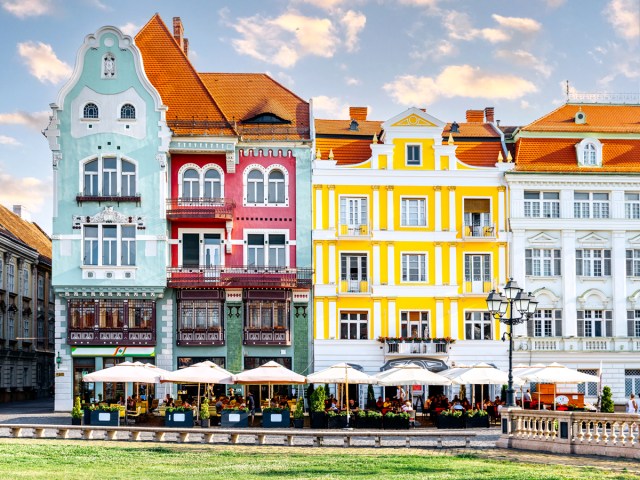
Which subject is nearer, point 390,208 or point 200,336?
point 200,336

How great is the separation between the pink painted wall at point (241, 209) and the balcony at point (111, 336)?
3801mm

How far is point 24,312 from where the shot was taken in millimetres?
77188

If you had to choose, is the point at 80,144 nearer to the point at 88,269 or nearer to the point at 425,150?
the point at 88,269

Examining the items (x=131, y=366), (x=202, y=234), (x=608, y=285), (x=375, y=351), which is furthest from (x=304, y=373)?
(x=608, y=285)

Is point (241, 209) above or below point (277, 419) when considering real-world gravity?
above

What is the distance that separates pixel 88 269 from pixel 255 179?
9549 mm

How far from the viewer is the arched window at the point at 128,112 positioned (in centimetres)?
5859

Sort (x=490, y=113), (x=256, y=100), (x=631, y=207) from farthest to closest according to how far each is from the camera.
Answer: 1. (x=490, y=113)
2. (x=256, y=100)
3. (x=631, y=207)

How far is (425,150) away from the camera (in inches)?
2400

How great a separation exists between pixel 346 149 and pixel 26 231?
3179 cm

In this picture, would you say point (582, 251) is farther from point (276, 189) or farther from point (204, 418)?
point (204, 418)

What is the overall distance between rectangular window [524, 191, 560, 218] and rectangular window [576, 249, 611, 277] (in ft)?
8.04

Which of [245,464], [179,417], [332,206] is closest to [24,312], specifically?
[332,206]

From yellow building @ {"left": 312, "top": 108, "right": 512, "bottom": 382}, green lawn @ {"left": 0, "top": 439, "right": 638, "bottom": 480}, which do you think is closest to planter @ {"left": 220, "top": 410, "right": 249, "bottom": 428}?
green lawn @ {"left": 0, "top": 439, "right": 638, "bottom": 480}
